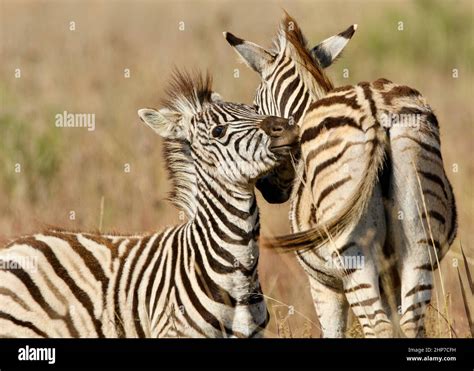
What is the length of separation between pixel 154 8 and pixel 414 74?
8.41m

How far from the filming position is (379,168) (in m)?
6.75

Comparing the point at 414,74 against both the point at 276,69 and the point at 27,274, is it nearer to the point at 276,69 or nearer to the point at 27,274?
the point at 276,69

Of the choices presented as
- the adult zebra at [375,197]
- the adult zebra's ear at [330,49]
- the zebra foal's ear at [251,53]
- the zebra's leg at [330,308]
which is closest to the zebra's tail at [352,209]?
the adult zebra at [375,197]

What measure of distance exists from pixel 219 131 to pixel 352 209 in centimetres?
119

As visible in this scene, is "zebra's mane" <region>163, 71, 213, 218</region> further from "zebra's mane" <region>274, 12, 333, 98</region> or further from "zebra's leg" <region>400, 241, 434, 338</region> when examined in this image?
"zebra's leg" <region>400, 241, 434, 338</region>

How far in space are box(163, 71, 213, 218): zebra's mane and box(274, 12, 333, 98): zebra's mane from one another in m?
0.85

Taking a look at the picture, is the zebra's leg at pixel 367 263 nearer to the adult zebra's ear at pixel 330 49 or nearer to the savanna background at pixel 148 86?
the savanna background at pixel 148 86

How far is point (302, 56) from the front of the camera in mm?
8383

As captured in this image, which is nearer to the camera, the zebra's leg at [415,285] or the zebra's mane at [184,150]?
the zebra's leg at [415,285]

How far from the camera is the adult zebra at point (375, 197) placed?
22.1ft

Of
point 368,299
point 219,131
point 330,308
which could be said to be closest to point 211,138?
point 219,131

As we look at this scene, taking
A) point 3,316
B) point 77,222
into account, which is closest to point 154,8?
point 77,222

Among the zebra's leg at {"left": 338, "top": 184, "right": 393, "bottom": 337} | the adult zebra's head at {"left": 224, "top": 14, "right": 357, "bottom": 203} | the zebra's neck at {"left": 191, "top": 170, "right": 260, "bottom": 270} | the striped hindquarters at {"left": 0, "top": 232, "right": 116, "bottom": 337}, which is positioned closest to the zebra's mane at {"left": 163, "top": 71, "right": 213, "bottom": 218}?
the zebra's neck at {"left": 191, "top": 170, "right": 260, "bottom": 270}

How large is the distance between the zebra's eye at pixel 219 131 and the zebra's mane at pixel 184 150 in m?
0.41
